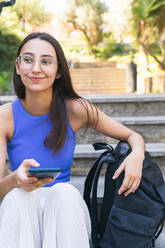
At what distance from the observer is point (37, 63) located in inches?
57.9

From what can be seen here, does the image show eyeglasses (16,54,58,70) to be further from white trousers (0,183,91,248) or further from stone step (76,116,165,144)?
stone step (76,116,165,144)

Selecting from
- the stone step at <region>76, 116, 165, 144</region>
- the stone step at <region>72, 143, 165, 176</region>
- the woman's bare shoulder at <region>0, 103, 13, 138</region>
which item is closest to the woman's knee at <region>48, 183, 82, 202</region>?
the woman's bare shoulder at <region>0, 103, 13, 138</region>

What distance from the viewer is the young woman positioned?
1282mm

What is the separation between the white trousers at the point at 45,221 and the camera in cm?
127

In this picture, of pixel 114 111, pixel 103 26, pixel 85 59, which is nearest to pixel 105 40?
pixel 103 26

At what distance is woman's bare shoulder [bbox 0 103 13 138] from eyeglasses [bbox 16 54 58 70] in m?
0.25

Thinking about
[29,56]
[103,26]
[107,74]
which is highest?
[103,26]

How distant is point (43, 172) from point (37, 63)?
22.6 inches

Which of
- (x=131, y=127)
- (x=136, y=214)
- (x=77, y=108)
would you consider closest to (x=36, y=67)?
(x=77, y=108)

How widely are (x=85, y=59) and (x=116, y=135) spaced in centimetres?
1784

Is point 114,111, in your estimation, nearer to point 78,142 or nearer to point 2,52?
point 78,142

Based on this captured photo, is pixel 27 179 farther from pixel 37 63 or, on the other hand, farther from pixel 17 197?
pixel 37 63

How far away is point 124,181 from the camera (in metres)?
1.37

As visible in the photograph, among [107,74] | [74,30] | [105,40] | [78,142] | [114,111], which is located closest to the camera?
[78,142]
